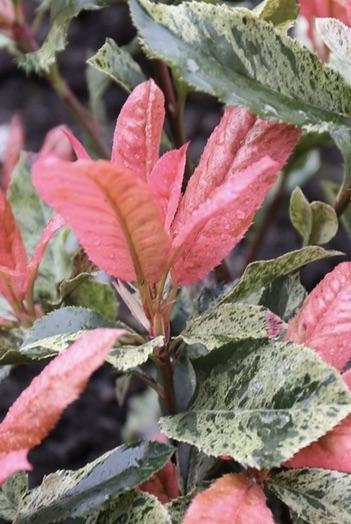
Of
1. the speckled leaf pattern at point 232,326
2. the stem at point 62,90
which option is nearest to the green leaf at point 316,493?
the speckled leaf pattern at point 232,326

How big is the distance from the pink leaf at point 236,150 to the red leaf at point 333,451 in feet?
0.56

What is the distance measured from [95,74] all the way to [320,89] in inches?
27.3

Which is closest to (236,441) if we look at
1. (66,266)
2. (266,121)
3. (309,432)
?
(309,432)

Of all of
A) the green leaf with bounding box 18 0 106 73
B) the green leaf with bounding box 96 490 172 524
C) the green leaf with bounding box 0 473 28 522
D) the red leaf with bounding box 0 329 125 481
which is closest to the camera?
the red leaf with bounding box 0 329 125 481

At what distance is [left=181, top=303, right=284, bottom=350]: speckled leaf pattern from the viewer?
0.60 m

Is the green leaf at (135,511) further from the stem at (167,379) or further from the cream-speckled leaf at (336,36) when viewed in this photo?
the cream-speckled leaf at (336,36)

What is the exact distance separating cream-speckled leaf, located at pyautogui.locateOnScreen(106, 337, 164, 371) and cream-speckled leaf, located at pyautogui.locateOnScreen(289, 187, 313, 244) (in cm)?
25

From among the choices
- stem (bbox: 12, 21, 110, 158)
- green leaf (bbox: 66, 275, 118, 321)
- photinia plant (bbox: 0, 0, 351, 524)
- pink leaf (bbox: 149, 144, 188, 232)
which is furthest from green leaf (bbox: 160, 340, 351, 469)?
stem (bbox: 12, 21, 110, 158)

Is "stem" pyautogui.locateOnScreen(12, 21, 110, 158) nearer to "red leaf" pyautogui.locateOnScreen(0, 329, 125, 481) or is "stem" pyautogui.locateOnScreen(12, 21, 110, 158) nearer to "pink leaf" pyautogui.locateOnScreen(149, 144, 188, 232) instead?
"pink leaf" pyautogui.locateOnScreen(149, 144, 188, 232)

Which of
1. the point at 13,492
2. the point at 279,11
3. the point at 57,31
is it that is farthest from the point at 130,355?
the point at 57,31

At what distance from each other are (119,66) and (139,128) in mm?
231

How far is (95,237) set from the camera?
1.87ft

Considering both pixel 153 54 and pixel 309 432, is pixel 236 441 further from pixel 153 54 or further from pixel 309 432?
pixel 153 54

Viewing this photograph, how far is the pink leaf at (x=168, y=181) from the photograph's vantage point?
611mm
